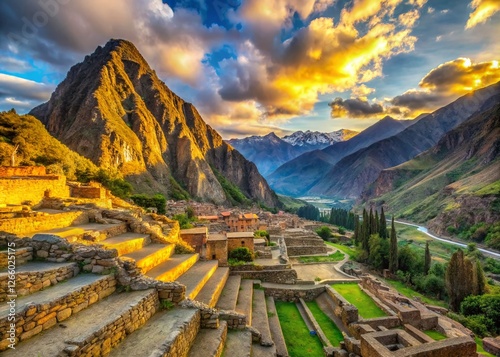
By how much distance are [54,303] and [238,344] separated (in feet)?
17.7

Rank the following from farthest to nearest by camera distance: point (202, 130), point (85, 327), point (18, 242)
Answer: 1. point (202, 130)
2. point (18, 242)
3. point (85, 327)

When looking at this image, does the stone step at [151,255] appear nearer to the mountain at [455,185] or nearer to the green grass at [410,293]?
the green grass at [410,293]

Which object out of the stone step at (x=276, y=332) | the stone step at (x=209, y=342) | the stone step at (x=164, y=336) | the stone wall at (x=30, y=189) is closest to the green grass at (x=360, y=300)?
the stone step at (x=276, y=332)

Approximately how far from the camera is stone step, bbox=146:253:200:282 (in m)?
9.88

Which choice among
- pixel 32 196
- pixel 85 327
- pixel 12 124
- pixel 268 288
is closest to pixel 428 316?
pixel 268 288

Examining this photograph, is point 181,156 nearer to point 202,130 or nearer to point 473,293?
point 202,130

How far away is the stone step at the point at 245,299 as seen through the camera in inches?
474

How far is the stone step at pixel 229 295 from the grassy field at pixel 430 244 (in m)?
47.1

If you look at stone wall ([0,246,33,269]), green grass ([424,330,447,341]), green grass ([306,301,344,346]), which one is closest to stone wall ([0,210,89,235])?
stone wall ([0,246,33,269])

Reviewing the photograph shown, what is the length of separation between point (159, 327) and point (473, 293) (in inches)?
1261

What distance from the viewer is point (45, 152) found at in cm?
3816

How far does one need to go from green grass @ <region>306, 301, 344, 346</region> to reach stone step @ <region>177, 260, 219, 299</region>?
7092mm

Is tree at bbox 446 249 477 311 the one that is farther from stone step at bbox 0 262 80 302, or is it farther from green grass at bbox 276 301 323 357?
stone step at bbox 0 262 80 302

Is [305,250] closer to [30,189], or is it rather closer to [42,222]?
[30,189]
